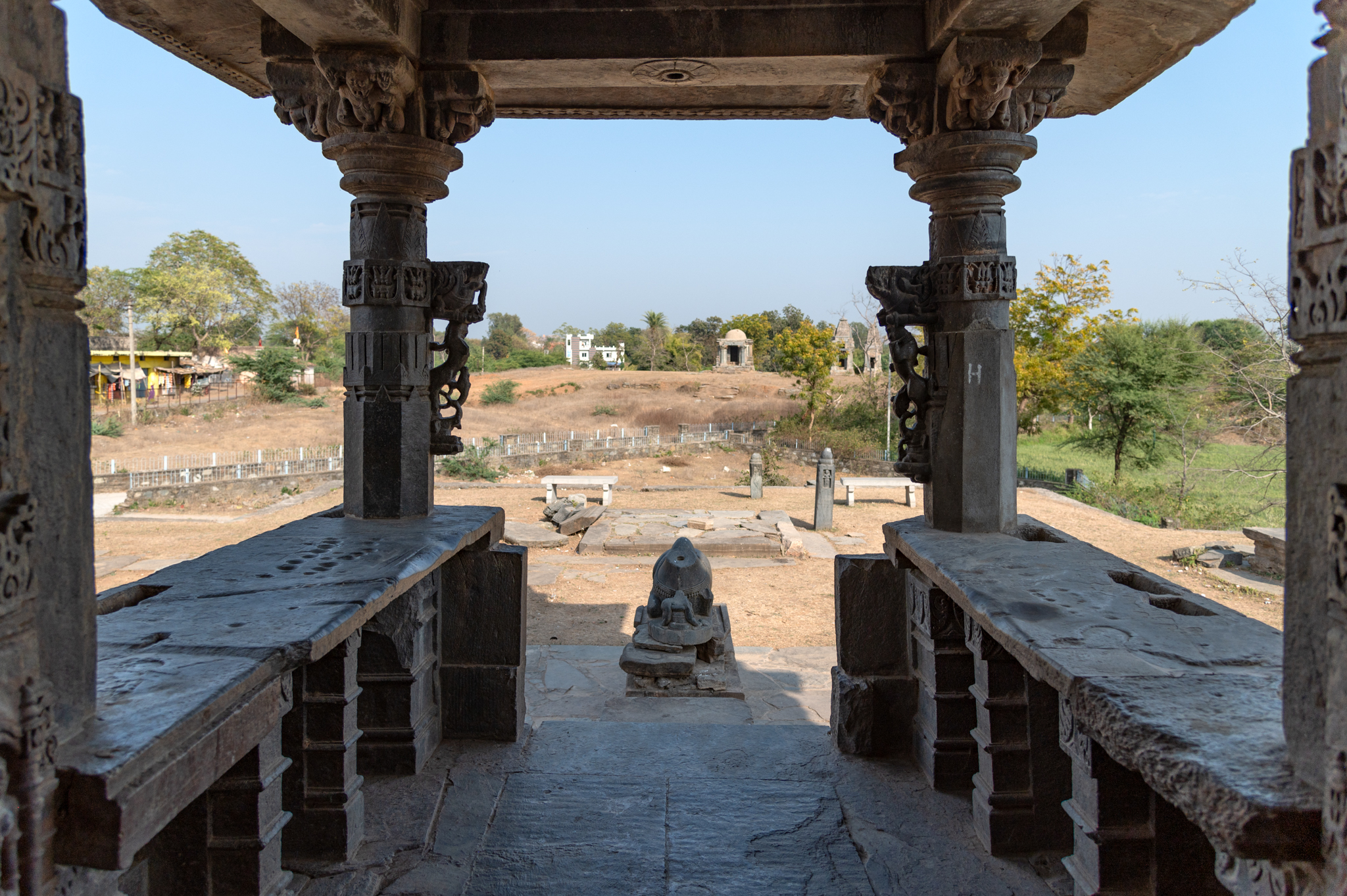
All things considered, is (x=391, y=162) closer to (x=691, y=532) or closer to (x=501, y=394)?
(x=691, y=532)

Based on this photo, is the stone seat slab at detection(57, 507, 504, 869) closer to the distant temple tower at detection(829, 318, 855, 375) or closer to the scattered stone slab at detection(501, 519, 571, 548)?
the scattered stone slab at detection(501, 519, 571, 548)

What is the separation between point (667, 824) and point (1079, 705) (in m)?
1.77

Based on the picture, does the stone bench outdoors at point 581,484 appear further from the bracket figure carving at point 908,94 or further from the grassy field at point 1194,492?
the bracket figure carving at point 908,94

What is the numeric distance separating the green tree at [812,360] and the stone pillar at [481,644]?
21.8m

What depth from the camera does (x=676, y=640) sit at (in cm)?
624

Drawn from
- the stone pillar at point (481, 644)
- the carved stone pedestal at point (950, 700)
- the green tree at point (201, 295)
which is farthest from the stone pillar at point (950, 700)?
the green tree at point (201, 295)

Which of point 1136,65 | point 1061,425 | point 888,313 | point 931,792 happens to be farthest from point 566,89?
point 1061,425

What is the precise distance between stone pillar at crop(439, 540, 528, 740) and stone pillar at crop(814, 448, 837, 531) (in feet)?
34.1

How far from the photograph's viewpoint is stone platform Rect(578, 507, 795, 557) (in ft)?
39.3

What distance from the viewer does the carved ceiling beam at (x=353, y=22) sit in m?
3.12

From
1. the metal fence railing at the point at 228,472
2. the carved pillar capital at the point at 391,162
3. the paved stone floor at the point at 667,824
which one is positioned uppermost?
the carved pillar capital at the point at 391,162

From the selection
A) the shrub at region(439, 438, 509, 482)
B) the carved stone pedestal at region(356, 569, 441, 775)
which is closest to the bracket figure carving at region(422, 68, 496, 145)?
the carved stone pedestal at region(356, 569, 441, 775)

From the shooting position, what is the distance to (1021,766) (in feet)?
9.15

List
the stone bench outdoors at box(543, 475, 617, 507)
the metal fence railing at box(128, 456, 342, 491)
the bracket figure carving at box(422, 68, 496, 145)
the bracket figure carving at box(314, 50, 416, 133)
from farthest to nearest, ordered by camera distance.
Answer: the metal fence railing at box(128, 456, 342, 491), the stone bench outdoors at box(543, 475, 617, 507), the bracket figure carving at box(422, 68, 496, 145), the bracket figure carving at box(314, 50, 416, 133)
